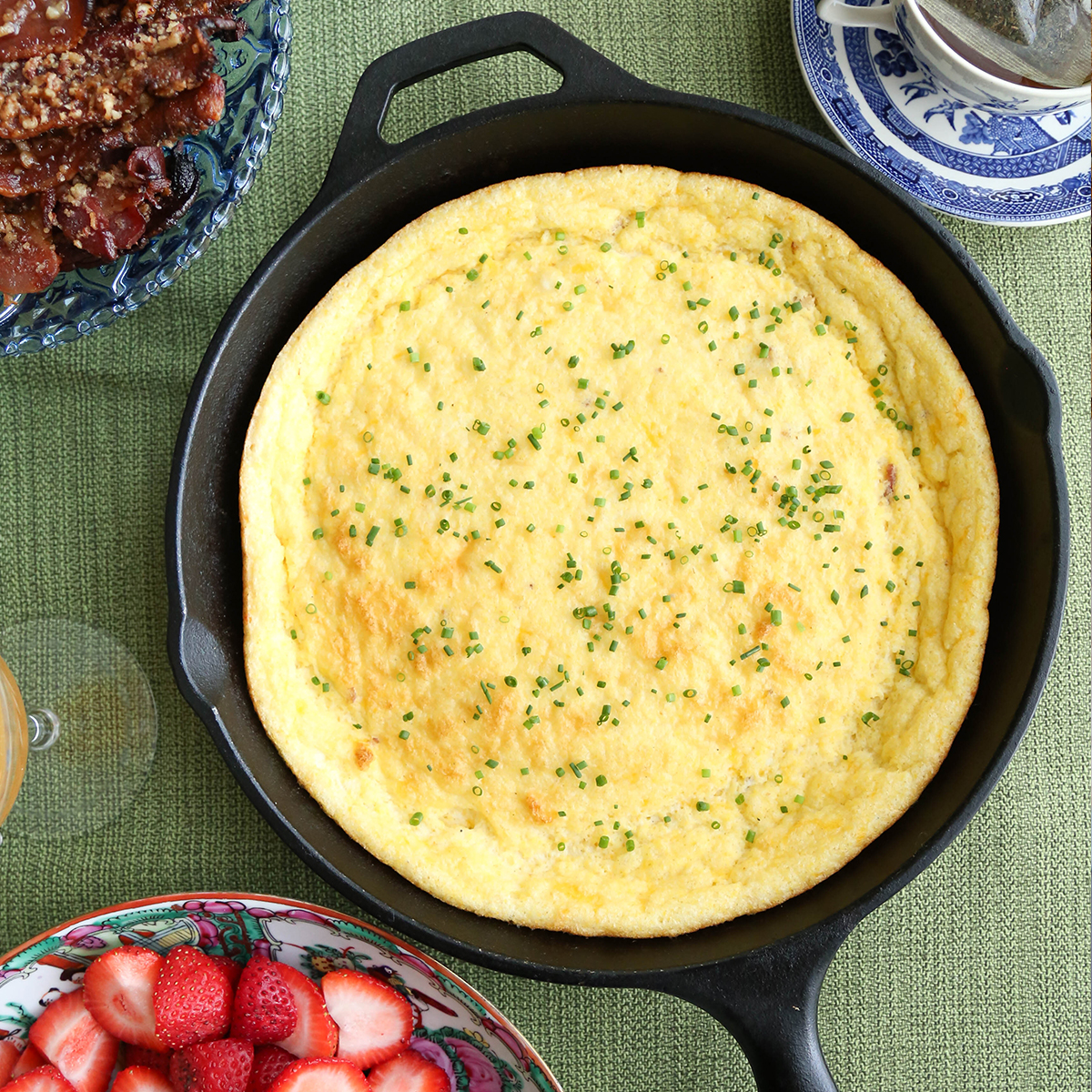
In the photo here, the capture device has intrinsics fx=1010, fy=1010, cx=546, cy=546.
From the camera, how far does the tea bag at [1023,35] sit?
2.57 m

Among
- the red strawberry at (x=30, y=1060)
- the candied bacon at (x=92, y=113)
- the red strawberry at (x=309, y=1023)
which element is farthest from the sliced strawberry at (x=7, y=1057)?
the candied bacon at (x=92, y=113)

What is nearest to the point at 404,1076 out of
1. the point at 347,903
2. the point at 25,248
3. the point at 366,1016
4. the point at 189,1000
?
the point at 366,1016

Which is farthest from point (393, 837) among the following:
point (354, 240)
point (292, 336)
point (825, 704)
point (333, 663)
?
point (354, 240)

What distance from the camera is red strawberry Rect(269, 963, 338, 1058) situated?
8.52ft

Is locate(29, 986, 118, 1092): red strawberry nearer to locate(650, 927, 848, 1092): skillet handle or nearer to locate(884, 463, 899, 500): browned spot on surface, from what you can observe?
locate(650, 927, 848, 1092): skillet handle

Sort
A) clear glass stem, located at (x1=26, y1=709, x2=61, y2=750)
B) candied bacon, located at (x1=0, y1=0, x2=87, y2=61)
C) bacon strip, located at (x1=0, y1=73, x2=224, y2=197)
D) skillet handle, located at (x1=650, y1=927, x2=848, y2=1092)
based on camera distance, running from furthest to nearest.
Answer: clear glass stem, located at (x1=26, y1=709, x2=61, y2=750)
skillet handle, located at (x1=650, y1=927, x2=848, y2=1092)
bacon strip, located at (x1=0, y1=73, x2=224, y2=197)
candied bacon, located at (x1=0, y1=0, x2=87, y2=61)

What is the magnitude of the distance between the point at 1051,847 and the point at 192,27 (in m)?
3.02

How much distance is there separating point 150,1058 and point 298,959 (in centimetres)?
49

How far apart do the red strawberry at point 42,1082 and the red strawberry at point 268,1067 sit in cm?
49

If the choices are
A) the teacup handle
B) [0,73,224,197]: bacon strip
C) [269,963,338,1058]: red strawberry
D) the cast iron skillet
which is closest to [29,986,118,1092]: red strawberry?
[269,963,338,1058]: red strawberry

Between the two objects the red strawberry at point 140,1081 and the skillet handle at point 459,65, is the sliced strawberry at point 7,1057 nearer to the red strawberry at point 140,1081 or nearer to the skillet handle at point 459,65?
the red strawberry at point 140,1081

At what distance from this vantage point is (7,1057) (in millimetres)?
2684

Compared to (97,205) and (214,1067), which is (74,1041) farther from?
(97,205)

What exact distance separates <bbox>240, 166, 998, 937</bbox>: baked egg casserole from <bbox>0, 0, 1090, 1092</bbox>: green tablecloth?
52cm
